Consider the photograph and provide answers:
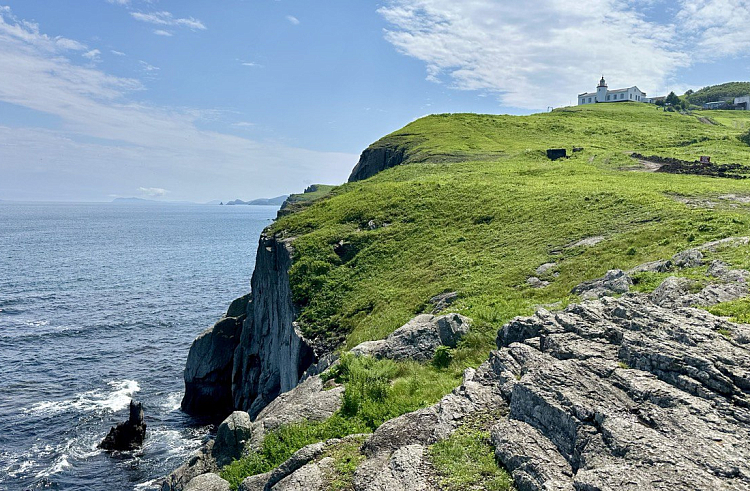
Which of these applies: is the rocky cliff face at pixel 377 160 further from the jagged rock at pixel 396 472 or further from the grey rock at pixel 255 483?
the jagged rock at pixel 396 472

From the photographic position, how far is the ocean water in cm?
3472

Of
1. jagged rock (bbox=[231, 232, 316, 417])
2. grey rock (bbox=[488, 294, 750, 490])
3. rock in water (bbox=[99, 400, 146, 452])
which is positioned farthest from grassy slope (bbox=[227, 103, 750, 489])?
rock in water (bbox=[99, 400, 146, 452])

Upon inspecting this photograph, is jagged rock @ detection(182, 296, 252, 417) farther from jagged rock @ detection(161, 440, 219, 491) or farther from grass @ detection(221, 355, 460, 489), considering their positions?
grass @ detection(221, 355, 460, 489)

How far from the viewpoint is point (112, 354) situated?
2122 inches

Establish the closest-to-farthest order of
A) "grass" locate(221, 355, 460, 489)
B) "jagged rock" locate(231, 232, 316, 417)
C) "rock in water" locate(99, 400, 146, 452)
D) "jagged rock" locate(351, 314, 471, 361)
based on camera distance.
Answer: "grass" locate(221, 355, 460, 489), "jagged rock" locate(351, 314, 471, 361), "jagged rock" locate(231, 232, 316, 417), "rock in water" locate(99, 400, 146, 452)

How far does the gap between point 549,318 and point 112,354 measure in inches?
2107

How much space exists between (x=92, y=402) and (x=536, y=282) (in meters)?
40.0

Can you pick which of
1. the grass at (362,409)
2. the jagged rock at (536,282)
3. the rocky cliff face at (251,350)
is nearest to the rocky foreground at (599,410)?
the grass at (362,409)

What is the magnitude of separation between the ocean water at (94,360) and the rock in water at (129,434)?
29.9 inches

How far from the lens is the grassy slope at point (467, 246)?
14500 mm

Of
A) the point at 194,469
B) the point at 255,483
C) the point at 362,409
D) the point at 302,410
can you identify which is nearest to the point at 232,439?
the point at 194,469

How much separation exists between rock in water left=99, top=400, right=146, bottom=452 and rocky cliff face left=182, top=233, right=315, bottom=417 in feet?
19.8

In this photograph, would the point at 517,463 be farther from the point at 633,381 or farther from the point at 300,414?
the point at 300,414

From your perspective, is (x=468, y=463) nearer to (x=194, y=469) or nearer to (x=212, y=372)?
(x=194, y=469)
